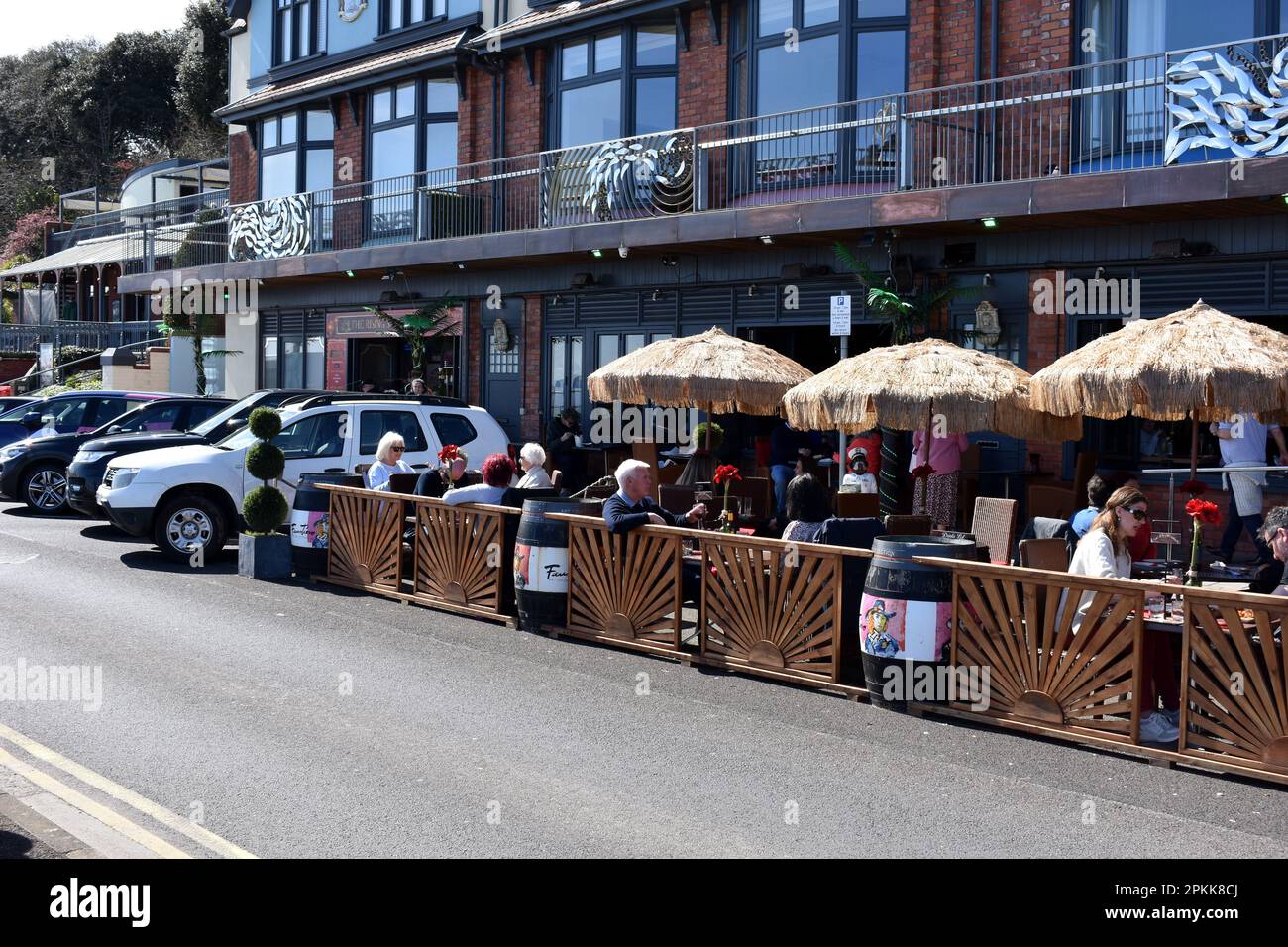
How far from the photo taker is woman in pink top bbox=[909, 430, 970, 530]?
1396 centimetres

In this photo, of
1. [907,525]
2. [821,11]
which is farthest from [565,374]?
[907,525]

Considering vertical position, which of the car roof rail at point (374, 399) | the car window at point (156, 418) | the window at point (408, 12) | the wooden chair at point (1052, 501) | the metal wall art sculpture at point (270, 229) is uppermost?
the window at point (408, 12)

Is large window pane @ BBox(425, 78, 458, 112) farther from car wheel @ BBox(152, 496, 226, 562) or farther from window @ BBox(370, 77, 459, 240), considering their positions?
car wheel @ BBox(152, 496, 226, 562)

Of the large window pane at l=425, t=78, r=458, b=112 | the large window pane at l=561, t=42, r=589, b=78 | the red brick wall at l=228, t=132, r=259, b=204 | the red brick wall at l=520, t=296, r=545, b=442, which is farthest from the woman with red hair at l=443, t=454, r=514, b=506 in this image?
the red brick wall at l=228, t=132, r=259, b=204

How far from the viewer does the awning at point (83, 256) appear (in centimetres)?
4181

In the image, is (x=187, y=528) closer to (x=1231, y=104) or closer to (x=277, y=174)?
(x=1231, y=104)

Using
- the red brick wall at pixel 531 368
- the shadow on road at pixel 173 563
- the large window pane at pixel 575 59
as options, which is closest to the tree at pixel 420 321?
the red brick wall at pixel 531 368

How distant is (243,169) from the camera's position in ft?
98.8

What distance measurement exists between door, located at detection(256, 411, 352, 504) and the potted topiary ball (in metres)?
1.51

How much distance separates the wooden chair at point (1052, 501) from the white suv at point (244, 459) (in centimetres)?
628

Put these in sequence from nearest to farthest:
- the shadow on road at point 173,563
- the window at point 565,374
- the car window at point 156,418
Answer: the shadow on road at point 173,563 < the car window at point 156,418 < the window at point 565,374

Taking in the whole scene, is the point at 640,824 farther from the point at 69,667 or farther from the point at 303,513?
the point at 303,513

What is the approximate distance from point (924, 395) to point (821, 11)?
8833 millimetres

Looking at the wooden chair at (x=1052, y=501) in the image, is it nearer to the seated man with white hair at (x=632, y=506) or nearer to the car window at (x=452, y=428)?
the seated man with white hair at (x=632, y=506)
